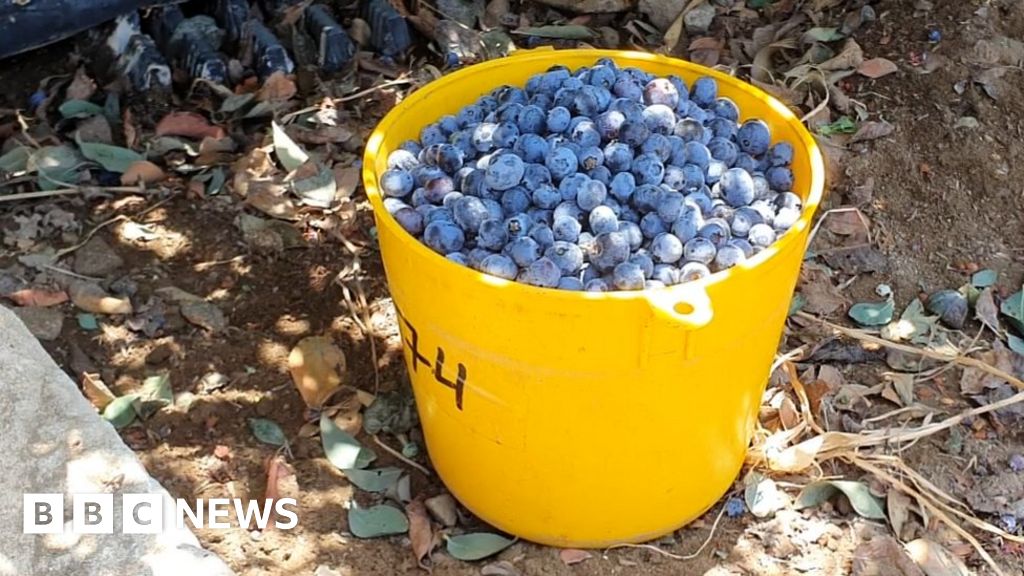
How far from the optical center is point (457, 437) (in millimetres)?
1763

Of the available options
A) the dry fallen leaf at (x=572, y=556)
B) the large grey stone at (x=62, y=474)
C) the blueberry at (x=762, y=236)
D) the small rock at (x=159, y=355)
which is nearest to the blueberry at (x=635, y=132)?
the blueberry at (x=762, y=236)

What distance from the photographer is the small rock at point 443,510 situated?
1.90 metres

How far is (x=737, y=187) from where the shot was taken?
1660 millimetres

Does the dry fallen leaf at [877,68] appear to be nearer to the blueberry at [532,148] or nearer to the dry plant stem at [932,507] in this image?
the dry plant stem at [932,507]

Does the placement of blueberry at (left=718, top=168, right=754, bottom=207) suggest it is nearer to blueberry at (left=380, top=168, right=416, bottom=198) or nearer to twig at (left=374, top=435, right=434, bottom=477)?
blueberry at (left=380, top=168, right=416, bottom=198)

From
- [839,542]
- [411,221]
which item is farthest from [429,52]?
[839,542]

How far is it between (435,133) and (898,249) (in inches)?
41.6

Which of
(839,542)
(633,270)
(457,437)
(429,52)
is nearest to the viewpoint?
(633,270)

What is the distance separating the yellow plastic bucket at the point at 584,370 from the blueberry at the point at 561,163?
225mm

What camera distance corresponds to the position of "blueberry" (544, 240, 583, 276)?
61.0 inches

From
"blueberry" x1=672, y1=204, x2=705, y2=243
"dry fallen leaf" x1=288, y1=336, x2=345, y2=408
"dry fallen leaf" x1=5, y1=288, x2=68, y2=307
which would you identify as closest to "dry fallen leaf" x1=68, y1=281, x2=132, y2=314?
"dry fallen leaf" x1=5, y1=288, x2=68, y2=307

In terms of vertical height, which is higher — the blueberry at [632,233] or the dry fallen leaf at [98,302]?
the blueberry at [632,233]

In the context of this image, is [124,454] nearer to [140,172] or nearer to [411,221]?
[411,221]

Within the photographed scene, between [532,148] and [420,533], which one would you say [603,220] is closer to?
[532,148]
